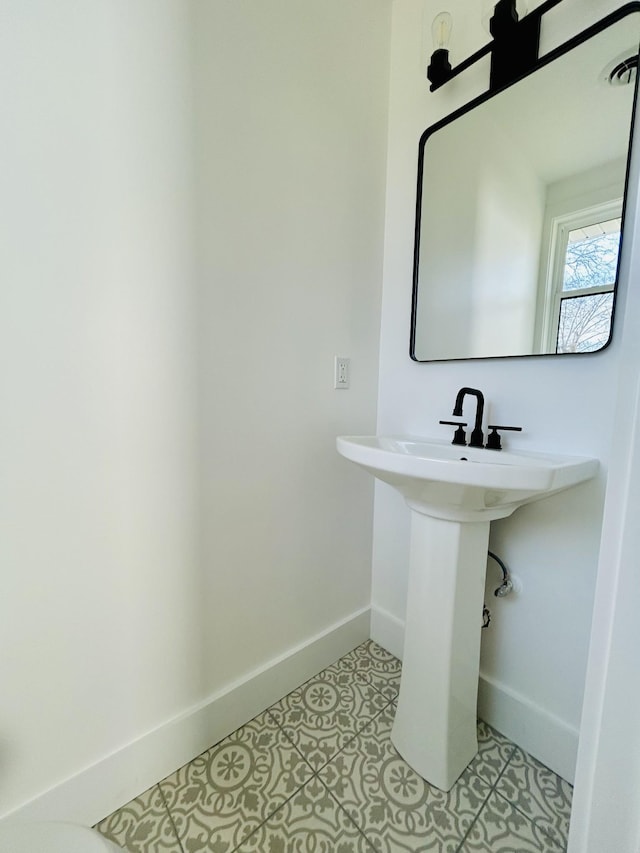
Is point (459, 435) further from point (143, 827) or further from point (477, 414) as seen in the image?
point (143, 827)

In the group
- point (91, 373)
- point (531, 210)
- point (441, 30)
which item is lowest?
point (91, 373)

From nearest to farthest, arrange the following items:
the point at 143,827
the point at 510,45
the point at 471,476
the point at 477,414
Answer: the point at 471,476, the point at 143,827, the point at 510,45, the point at 477,414

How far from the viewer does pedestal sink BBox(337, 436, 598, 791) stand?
2.82ft

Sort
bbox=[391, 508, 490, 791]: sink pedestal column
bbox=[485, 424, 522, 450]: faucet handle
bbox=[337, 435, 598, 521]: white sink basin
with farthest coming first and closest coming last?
bbox=[485, 424, 522, 450]: faucet handle, bbox=[391, 508, 490, 791]: sink pedestal column, bbox=[337, 435, 598, 521]: white sink basin

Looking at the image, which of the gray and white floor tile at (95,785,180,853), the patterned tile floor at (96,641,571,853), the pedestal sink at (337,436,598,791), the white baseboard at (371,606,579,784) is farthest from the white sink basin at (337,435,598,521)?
the gray and white floor tile at (95,785,180,853)

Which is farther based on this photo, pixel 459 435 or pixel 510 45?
pixel 459 435

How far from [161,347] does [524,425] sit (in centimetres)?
101

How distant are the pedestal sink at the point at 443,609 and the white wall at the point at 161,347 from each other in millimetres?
397

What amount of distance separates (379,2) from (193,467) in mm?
1695

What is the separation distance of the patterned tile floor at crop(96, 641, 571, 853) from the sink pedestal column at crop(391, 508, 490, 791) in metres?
0.07

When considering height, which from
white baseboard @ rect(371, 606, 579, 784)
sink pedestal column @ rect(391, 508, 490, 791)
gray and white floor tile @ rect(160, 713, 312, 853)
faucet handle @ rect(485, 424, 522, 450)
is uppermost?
faucet handle @ rect(485, 424, 522, 450)

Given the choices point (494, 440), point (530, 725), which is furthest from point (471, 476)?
point (530, 725)

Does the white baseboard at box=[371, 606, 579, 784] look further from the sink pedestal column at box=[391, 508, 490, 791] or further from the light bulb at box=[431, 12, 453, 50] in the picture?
the light bulb at box=[431, 12, 453, 50]

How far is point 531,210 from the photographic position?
0.98 metres
